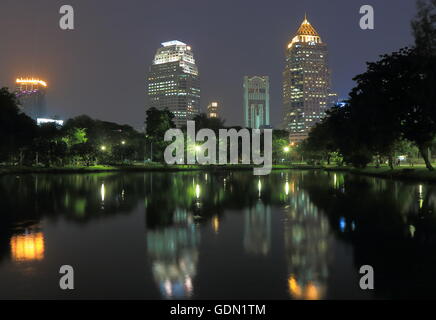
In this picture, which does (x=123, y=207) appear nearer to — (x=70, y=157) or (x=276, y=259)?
(x=276, y=259)

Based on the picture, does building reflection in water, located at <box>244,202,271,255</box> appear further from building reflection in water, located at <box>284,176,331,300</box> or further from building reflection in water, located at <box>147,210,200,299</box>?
building reflection in water, located at <box>147,210,200,299</box>

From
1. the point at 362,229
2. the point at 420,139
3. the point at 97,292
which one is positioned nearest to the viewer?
the point at 97,292

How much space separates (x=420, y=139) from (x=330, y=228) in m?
32.5

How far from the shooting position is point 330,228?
41.3ft

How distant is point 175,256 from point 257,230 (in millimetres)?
3889

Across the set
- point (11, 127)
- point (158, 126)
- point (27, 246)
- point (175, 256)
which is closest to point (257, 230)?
point (175, 256)

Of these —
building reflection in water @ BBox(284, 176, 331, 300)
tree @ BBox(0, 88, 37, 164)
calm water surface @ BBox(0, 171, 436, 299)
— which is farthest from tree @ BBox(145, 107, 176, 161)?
building reflection in water @ BBox(284, 176, 331, 300)

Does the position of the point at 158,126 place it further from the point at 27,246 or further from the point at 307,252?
the point at 307,252

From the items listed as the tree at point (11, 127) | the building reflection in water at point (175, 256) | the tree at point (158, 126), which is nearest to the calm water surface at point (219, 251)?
the building reflection in water at point (175, 256)

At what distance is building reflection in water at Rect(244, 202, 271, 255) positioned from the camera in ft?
32.8

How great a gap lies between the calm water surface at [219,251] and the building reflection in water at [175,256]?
2 cm

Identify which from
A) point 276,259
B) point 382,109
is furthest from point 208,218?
point 382,109

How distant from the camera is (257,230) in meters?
12.4

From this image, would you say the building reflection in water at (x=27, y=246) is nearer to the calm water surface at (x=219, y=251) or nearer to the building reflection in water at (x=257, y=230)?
the calm water surface at (x=219, y=251)
